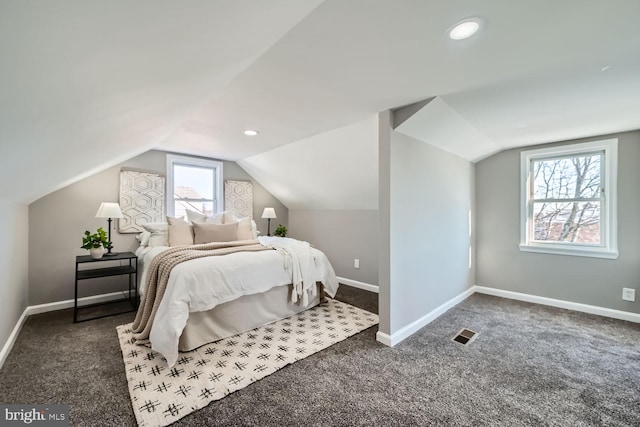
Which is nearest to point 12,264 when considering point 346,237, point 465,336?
point 346,237

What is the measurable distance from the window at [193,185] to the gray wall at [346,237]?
1617 mm

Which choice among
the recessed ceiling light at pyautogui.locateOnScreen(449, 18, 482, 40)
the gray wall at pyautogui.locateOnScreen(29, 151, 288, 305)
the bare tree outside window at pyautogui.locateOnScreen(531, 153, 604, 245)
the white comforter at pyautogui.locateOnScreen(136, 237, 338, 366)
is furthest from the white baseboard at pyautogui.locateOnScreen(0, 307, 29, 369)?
the bare tree outside window at pyautogui.locateOnScreen(531, 153, 604, 245)

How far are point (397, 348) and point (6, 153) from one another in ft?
9.03

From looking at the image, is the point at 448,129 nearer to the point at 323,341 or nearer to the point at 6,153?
the point at 323,341

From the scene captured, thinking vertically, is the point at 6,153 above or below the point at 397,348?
above

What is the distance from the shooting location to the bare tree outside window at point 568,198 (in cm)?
309

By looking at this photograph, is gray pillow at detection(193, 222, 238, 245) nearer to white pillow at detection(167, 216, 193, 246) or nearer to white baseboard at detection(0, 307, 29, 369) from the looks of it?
white pillow at detection(167, 216, 193, 246)

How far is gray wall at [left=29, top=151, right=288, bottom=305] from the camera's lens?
119 inches

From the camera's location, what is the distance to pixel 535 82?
1.84 meters

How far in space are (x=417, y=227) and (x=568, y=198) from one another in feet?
7.23

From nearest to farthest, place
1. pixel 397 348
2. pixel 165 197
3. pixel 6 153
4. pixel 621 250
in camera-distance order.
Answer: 1. pixel 6 153
2. pixel 397 348
3. pixel 621 250
4. pixel 165 197

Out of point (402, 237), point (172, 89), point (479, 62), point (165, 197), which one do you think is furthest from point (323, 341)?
point (165, 197)

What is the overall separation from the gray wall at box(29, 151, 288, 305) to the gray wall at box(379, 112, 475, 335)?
344cm

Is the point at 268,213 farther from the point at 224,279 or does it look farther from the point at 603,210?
the point at 603,210
